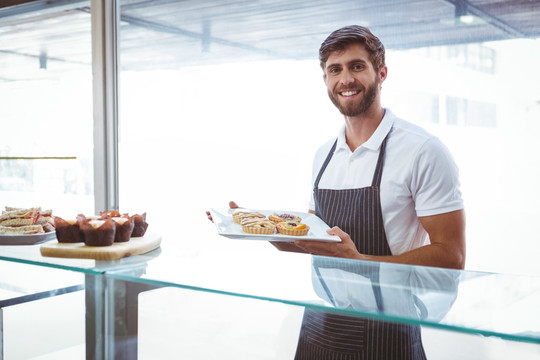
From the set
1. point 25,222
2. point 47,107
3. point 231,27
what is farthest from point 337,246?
point 47,107

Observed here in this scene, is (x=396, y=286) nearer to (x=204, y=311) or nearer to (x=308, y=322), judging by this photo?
(x=308, y=322)

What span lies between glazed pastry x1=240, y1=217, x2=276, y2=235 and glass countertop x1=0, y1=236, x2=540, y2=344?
178mm

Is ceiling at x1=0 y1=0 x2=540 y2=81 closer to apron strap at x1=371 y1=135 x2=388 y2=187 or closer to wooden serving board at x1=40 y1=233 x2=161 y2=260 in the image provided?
apron strap at x1=371 y1=135 x2=388 y2=187

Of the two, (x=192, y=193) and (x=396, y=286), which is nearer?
(x=396, y=286)

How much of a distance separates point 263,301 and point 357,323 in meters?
0.24

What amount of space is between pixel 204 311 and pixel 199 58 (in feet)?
8.59

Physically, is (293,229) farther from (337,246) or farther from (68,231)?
(68,231)

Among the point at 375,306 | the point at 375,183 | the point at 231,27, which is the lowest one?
the point at 375,306

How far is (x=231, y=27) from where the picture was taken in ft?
11.8

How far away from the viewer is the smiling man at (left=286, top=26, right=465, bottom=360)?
1739 mm

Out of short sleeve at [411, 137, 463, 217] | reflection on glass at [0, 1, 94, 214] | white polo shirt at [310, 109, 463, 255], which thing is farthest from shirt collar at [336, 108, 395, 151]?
reflection on glass at [0, 1, 94, 214]

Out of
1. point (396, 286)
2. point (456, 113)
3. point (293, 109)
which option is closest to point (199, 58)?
point (293, 109)

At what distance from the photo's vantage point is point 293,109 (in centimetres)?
332

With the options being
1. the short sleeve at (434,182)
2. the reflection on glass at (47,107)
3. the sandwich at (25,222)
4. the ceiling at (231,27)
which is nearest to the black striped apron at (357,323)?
the short sleeve at (434,182)
